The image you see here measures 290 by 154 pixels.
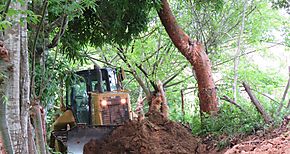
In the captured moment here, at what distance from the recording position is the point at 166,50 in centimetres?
973

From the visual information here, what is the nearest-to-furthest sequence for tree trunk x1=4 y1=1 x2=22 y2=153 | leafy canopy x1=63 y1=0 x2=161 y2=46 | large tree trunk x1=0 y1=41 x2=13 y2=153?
1. large tree trunk x1=0 y1=41 x2=13 y2=153
2. tree trunk x1=4 y1=1 x2=22 y2=153
3. leafy canopy x1=63 y1=0 x2=161 y2=46

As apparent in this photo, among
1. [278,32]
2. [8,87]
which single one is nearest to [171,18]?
[278,32]

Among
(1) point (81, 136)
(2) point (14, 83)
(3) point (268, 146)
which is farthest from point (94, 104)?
(2) point (14, 83)

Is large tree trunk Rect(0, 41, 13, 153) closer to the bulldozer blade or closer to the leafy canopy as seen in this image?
the bulldozer blade

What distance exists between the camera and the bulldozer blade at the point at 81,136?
20.0 feet

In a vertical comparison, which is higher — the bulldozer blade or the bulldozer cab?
the bulldozer cab

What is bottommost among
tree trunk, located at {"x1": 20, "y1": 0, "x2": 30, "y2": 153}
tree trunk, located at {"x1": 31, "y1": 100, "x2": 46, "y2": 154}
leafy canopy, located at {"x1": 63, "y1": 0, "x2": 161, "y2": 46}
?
tree trunk, located at {"x1": 31, "y1": 100, "x2": 46, "y2": 154}

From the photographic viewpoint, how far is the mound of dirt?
5645 millimetres

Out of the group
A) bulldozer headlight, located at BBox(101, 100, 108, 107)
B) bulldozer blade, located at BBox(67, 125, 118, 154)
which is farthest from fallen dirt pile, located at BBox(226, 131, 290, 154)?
bulldozer headlight, located at BBox(101, 100, 108, 107)

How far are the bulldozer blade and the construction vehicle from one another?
0.13 meters

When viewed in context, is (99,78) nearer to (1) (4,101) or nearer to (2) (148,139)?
(2) (148,139)

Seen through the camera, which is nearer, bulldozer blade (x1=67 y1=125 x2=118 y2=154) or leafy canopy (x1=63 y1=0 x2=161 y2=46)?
bulldozer blade (x1=67 y1=125 x2=118 y2=154)

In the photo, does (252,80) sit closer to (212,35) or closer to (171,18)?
(212,35)

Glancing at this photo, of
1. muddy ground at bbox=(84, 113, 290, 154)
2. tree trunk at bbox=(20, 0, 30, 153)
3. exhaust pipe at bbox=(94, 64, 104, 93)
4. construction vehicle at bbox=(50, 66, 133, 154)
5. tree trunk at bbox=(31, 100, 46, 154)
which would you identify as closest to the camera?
tree trunk at bbox=(20, 0, 30, 153)
